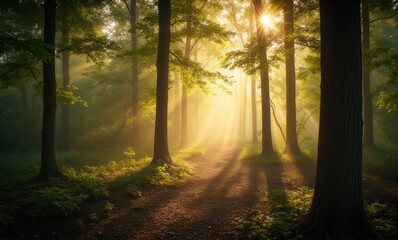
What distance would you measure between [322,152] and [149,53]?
1011 centimetres

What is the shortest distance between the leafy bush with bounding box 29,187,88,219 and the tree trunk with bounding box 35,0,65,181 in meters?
3.71

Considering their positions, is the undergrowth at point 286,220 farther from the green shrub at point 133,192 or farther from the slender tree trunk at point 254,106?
the slender tree trunk at point 254,106

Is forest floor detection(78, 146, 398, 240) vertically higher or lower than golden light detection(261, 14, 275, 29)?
lower

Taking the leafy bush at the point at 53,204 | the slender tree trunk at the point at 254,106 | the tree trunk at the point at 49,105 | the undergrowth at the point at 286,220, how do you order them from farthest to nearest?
the slender tree trunk at the point at 254,106 → the tree trunk at the point at 49,105 → the leafy bush at the point at 53,204 → the undergrowth at the point at 286,220

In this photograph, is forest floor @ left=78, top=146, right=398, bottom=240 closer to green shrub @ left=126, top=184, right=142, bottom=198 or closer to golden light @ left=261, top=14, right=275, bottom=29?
green shrub @ left=126, top=184, right=142, bottom=198

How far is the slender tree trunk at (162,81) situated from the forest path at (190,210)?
211cm

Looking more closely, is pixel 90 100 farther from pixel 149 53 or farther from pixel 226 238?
pixel 226 238

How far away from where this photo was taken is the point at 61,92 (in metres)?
10.9

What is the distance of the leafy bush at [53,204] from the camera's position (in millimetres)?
5581

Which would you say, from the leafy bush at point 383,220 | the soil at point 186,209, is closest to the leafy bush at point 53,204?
the soil at point 186,209

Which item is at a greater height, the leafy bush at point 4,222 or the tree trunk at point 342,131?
the tree trunk at point 342,131

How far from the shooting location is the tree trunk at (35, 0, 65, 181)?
949 cm

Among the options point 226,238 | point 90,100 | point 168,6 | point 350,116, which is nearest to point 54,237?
point 226,238

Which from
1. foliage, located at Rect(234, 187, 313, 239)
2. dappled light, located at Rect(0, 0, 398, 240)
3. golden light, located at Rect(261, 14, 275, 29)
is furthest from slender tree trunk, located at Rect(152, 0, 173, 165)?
A: foliage, located at Rect(234, 187, 313, 239)
